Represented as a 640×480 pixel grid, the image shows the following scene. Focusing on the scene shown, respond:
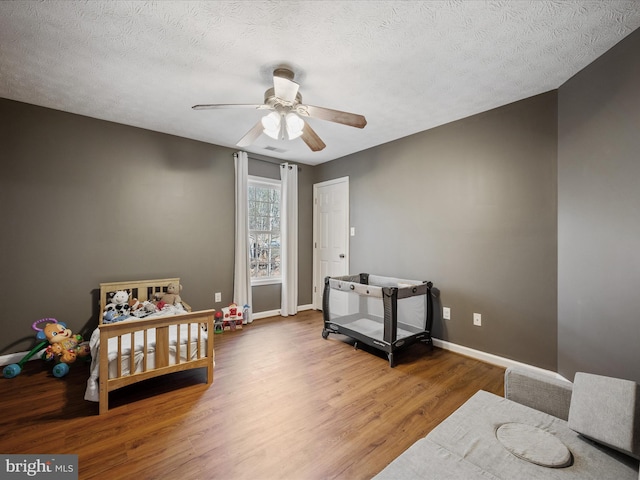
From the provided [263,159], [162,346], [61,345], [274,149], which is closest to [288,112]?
[274,149]

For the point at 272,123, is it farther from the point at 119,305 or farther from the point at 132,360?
A: the point at 119,305

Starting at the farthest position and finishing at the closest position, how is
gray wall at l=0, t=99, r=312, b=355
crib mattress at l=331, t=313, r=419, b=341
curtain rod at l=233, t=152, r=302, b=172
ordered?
1. curtain rod at l=233, t=152, r=302, b=172
2. crib mattress at l=331, t=313, r=419, b=341
3. gray wall at l=0, t=99, r=312, b=355

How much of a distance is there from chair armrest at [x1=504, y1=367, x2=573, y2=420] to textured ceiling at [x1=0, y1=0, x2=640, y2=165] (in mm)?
1997

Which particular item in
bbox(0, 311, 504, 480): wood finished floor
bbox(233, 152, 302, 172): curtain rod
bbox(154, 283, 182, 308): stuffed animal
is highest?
bbox(233, 152, 302, 172): curtain rod

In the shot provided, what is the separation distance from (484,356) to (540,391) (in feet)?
5.44

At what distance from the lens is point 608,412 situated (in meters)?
1.12

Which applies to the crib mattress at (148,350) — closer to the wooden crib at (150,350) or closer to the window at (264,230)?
the wooden crib at (150,350)

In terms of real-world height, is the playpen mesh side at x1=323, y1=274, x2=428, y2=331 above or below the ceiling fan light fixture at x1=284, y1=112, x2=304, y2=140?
below

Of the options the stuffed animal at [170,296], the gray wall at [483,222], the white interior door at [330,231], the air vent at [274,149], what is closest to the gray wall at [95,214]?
the stuffed animal at [170,296]

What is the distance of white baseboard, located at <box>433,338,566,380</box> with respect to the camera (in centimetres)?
263

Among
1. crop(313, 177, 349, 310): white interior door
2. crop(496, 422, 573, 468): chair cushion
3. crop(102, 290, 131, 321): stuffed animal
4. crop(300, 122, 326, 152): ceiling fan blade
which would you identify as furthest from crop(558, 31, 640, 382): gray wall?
crop(102, 290, 131, 321): stuffed animal

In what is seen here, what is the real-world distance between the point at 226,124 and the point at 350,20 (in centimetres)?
199

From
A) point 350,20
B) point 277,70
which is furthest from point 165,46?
point 350,20

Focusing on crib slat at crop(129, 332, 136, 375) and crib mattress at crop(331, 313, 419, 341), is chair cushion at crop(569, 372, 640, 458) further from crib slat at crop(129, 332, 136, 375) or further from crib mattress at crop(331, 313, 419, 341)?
crib slat at crop(129, 332, 136, 375)
